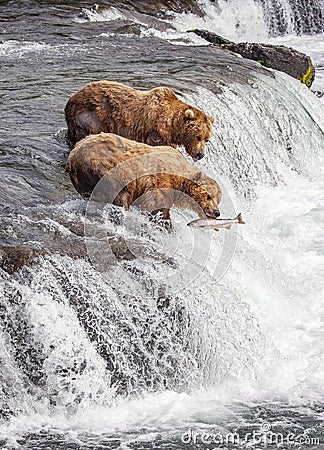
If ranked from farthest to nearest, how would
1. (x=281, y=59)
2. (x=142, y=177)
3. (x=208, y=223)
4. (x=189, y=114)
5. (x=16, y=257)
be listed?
(x=281, y=59) < (x=189, y=114) < (x=142, y=177) < (x=208, y=223) < (x=16, y=257)

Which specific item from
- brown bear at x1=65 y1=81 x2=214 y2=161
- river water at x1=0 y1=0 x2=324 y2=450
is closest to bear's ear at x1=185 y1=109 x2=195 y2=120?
brown bear at x1=65 y1=81 x2=214 y2=161

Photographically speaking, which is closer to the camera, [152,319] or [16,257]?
[16,257]

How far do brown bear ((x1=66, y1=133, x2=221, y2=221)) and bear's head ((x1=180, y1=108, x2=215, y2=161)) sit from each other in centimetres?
78

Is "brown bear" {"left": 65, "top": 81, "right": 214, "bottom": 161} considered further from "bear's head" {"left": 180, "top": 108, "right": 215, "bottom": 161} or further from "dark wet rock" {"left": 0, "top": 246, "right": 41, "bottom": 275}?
"dark wet rock" {"left": 0, "top": 246, "right": 41, "bottom": 275}

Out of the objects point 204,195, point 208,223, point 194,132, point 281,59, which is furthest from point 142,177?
point 281,59

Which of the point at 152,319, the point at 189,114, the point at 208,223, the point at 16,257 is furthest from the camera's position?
the point at 189,114

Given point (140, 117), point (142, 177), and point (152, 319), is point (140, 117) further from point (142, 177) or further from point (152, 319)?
point (152, 319)

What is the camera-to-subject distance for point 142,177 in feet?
18.3

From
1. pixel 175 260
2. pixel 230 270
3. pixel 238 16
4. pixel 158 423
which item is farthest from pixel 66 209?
pixel 238 16

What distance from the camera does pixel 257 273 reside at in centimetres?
639

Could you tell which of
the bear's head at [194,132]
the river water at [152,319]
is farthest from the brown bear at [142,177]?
the bear's head at [194,132]

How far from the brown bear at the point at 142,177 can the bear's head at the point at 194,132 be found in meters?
0.78

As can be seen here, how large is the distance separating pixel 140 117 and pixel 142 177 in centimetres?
123

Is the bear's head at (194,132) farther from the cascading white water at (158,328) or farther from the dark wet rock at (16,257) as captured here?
the dark wet rock at (16,257)
